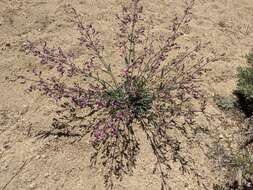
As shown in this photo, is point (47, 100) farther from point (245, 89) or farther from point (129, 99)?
point (245, 89)

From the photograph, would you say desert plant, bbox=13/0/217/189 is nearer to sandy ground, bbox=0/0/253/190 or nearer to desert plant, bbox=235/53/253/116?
sandy ground, bbox=0/0/253/190

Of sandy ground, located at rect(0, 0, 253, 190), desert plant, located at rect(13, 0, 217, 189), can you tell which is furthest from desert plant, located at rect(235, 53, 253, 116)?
desert plant, located at rect(13, 0, 217, 189)

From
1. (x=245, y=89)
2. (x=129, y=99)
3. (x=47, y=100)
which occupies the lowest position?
(x=47, y=100)

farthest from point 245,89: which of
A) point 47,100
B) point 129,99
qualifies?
point 47,100

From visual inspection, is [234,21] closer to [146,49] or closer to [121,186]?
[146,49]

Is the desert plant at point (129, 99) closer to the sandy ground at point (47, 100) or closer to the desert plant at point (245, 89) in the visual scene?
the sandy ground at point (47, 100)

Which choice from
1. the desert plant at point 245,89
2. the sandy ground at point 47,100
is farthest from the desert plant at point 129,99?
the desert plant at point 245,89

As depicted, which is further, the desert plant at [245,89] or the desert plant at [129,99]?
the desert plant at [245,89]
